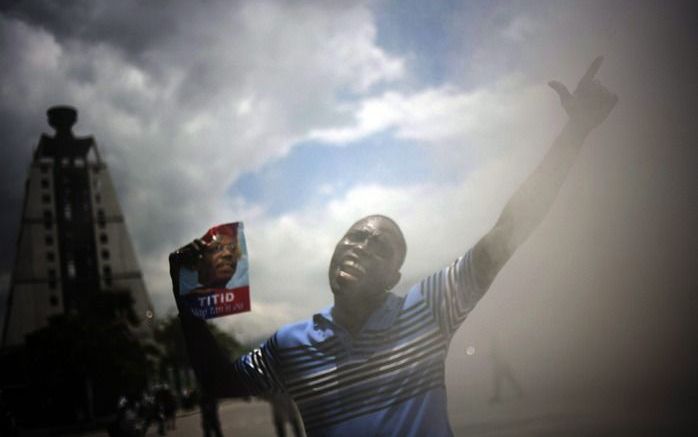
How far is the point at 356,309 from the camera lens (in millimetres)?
1784

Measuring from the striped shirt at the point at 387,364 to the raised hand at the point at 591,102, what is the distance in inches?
19.4

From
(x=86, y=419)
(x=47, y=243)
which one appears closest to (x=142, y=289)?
(x=47, y=243)

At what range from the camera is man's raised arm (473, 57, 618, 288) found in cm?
150

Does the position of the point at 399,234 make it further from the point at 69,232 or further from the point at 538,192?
the point at 69,232

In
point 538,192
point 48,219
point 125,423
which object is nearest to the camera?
point 538,192

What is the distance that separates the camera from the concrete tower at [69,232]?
54094mm

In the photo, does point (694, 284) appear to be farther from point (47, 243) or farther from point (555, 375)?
point (47, 243)

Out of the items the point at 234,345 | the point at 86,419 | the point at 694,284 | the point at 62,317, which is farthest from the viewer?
the point at 234,345

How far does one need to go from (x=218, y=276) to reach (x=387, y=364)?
68 cm

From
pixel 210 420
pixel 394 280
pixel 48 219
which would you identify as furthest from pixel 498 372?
pixel 48 219

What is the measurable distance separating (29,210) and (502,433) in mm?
60495

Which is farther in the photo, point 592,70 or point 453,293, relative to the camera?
point 453,293

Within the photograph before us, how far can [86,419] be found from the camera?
119ft

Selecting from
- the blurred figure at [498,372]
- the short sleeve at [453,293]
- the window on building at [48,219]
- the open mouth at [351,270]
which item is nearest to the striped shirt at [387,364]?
the short sleeve at [453,293]
